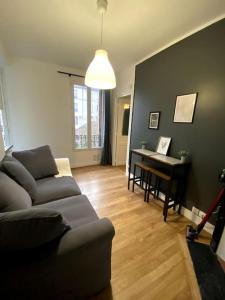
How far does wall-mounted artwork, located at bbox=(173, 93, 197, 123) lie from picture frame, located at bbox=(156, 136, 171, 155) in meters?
0.34

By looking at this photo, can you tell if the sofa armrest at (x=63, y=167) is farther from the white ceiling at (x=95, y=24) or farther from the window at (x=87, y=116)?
the white ceiling at (x=95, y=24)

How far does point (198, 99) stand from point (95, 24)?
68.0 inches

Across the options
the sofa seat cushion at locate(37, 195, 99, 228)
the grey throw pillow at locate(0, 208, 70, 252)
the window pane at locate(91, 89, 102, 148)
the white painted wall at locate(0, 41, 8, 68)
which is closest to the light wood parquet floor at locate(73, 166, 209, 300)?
the sofa seat cushion at locate(37, 195, 99, 228)

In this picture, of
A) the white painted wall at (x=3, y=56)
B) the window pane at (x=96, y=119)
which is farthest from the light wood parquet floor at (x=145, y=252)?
the white painted wall at (x=3, y=56)

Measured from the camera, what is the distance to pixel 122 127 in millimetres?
4211

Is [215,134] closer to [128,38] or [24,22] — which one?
[128,38]

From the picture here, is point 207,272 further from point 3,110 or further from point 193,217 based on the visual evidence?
point 3,110

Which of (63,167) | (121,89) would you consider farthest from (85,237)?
(121,89)

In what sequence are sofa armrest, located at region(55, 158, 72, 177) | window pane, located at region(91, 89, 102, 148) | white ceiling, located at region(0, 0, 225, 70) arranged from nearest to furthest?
white ceiling, located at region(0, 0, 225, 70)
sofa armrest, located at region(55, 158, 72, 177)
window pane, located at region(91, 89, 102, 148)

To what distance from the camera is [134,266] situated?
141cm

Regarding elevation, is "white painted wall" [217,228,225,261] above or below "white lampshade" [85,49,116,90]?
below

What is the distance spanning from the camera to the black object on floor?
1.23 metres

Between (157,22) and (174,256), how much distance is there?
2.81 metres

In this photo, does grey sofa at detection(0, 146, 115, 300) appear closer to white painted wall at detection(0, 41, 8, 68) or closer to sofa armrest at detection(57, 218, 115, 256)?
sofa armrest at detection(57, 218, 115, 256)
